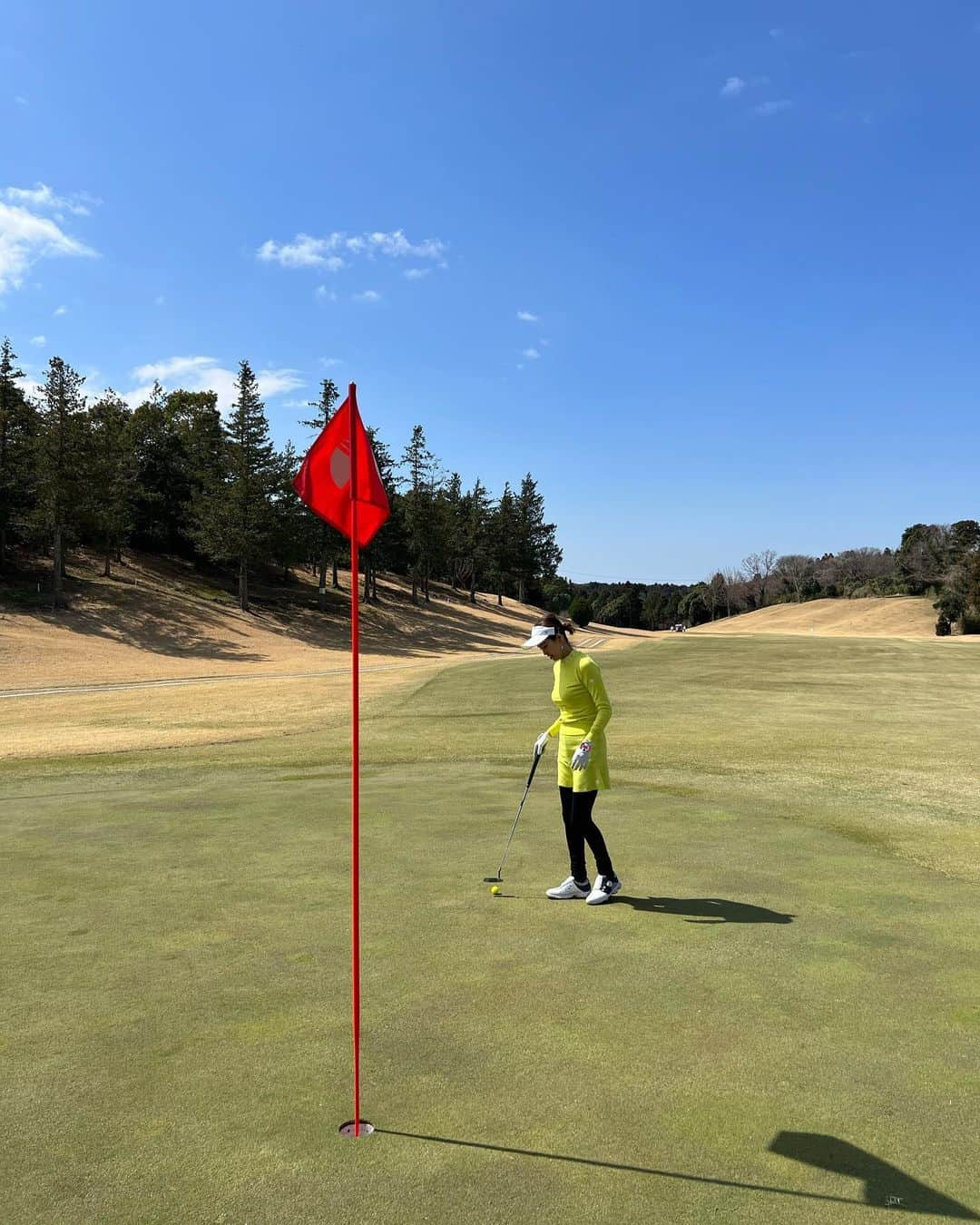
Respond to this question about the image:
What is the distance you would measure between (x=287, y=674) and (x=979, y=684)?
28.8m

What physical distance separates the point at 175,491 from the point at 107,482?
16.6 meters

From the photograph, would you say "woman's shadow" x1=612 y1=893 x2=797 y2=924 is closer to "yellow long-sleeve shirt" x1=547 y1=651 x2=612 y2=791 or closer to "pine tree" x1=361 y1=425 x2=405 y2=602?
"yellow long-sleeve shirt" x1=547 y1=651 x2=612 y2=791

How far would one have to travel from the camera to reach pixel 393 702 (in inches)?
1052

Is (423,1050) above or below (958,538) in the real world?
below

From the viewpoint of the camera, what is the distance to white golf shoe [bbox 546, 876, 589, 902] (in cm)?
688

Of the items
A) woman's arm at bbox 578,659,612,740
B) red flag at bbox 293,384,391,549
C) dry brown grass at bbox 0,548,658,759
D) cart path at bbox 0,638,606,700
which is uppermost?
red flag at bbox 293,384,391,549

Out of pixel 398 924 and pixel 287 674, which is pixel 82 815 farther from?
pixel 287 674

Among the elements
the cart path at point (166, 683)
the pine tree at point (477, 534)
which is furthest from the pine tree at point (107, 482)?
the pine tree at point (477, 534)

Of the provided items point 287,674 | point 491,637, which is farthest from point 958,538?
point 287,674

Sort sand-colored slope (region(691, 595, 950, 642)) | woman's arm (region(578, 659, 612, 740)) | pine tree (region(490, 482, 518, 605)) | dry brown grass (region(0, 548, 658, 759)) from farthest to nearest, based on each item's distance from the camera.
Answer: pine tree (region(490, 482, 518, 605))
sand-colored slope (region(691, 595, 950, 642))
dry brown grass (region(0, 548, 658, 759))
woman's arm (region(578, 659, 612, 740))

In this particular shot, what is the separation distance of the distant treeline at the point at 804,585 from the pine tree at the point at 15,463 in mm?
56536

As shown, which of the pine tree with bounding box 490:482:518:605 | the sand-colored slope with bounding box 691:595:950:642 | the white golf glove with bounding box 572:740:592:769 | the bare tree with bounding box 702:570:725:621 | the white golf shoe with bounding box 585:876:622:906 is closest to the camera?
the white golf shoe with bounding box 585:876:622:906

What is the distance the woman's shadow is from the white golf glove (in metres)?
1.12

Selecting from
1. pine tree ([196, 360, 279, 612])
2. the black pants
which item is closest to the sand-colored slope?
pine tree ([196, 360, 279, 612])
